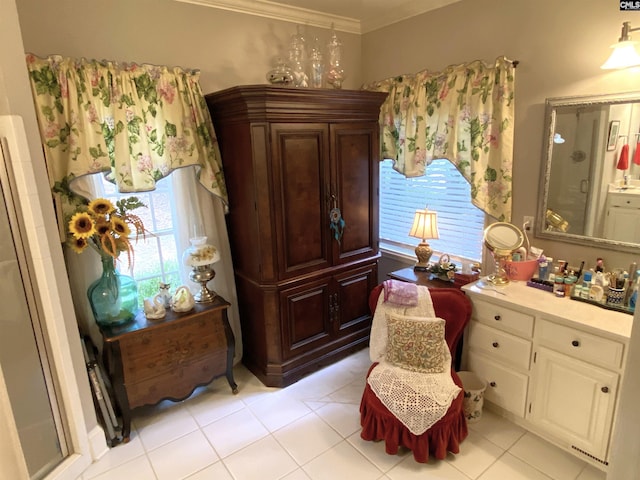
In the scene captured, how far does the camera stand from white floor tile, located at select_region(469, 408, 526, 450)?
2198 mm

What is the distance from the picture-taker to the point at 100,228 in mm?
2127

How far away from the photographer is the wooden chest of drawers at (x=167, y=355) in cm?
223

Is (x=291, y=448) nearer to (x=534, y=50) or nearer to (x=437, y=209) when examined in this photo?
(x=437, y=209)

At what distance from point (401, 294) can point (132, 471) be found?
1.81m

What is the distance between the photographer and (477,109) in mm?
2572

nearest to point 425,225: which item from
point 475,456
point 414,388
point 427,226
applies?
point 427,226

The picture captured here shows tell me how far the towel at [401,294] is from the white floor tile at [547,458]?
38.3 inches

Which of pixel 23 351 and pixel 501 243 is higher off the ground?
pixel 501 243

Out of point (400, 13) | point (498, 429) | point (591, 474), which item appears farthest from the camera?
point (400, 13)

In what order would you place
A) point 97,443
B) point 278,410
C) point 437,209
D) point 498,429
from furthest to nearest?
point 437,209 < point 278,410 < point 498,429 < point 97,443

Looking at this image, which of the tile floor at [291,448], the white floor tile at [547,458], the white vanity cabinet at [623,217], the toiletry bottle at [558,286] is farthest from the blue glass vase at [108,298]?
the white vanity cabinet at [623,217]

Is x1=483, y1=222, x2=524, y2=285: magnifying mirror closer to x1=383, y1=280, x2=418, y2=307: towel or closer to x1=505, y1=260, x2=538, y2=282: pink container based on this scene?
x1=505, y1=260, x2=538, y2=282: pink container

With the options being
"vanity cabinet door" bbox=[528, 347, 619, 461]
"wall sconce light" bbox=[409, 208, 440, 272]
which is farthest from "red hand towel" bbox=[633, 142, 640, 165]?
"wall sconce light" bbox=[409, 208, 440, 272]

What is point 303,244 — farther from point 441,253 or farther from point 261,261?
point 441,253
